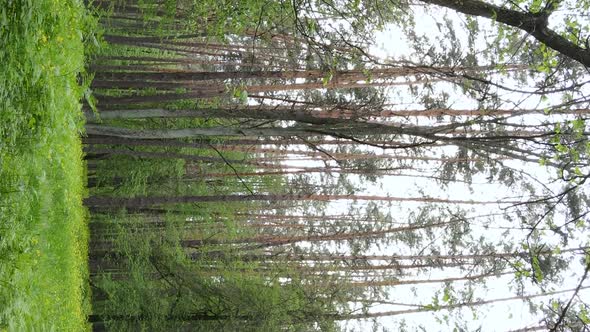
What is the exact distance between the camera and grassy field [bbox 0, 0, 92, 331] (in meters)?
5.17

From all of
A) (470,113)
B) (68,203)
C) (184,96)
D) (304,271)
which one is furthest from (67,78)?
(470,113)

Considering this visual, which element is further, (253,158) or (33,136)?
(253,158)

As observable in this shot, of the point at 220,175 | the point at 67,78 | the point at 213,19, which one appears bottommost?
the point at 67,78

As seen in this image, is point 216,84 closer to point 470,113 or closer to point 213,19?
point 213,19

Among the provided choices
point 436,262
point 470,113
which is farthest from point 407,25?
point 436,262

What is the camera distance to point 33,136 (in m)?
5.73

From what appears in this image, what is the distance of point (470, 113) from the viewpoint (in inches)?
423

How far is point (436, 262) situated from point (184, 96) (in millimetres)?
7102

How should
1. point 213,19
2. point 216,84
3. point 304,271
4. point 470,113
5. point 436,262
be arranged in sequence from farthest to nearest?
point 436,262
point 216,84
point 304,271
point 470,113
point 213,19

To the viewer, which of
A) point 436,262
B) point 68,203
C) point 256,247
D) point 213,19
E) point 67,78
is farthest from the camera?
point 256,247

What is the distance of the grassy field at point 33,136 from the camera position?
17.0 feet

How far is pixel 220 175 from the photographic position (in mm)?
14719

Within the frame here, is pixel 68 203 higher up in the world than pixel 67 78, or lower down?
lower down

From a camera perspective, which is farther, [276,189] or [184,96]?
[276,189]
